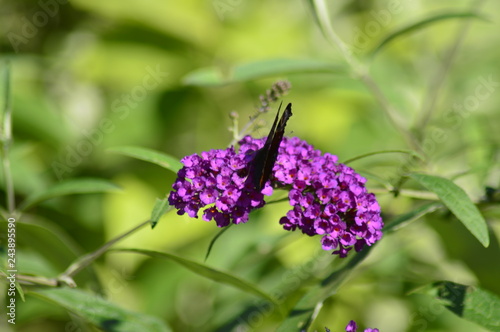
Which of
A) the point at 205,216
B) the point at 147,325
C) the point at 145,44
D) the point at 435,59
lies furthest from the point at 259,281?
the point at 435,59

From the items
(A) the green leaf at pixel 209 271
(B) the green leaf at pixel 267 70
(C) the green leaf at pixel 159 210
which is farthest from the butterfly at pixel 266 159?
(B) the green leaf at pixel 267 70

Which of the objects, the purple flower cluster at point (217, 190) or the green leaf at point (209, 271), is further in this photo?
the green leaf at point (209, 271)

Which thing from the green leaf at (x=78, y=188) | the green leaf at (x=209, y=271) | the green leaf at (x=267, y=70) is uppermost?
the green leaf at (x=267, y=70)

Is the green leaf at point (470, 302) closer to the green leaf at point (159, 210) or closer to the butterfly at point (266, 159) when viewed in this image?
the butterfly at point (266, 159)

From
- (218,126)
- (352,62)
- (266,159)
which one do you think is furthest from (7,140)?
(218,126)

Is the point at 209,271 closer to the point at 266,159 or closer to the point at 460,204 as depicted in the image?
the point at 266,159

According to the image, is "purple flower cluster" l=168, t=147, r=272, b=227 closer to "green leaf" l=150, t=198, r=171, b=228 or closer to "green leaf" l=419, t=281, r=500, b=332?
"green leaf" l=150, t=198, r=171, b=228
